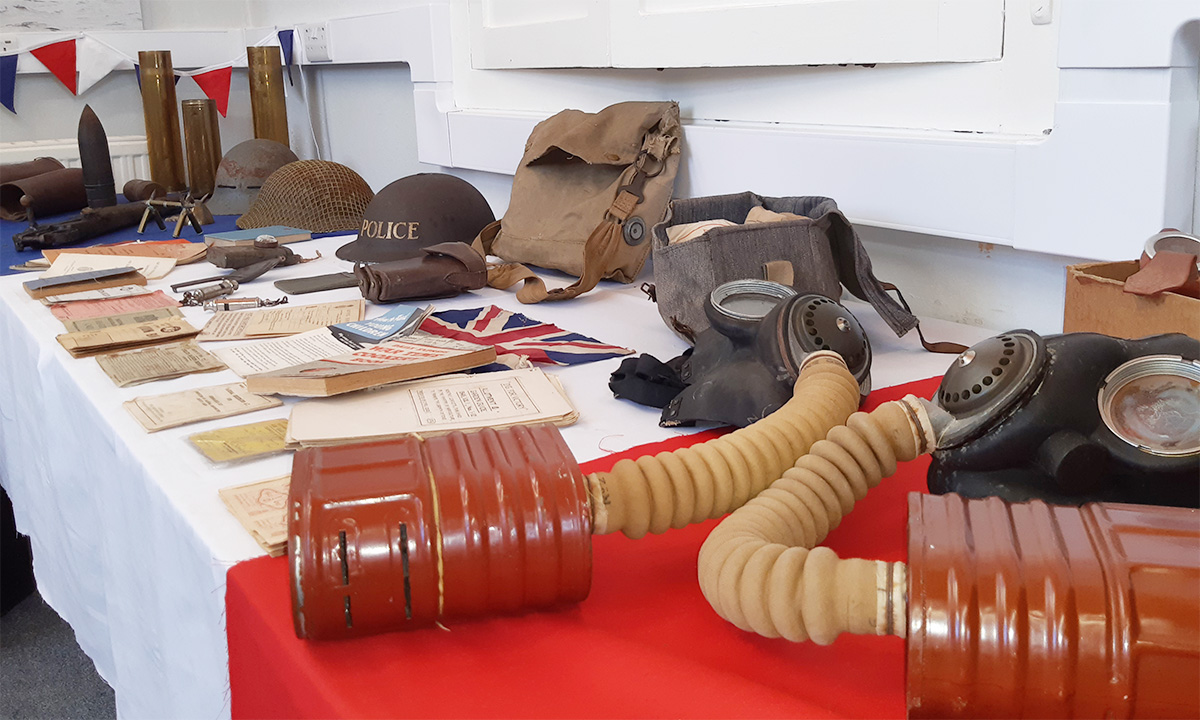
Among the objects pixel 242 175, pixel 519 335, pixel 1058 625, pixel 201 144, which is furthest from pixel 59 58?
pixel 1058 625

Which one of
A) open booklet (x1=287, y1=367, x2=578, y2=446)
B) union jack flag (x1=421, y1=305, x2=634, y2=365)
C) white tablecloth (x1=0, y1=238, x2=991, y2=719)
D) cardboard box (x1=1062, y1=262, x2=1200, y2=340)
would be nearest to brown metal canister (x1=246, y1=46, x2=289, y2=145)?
white tablecloth (x1=0, y1=238, x2=991, y2=719)

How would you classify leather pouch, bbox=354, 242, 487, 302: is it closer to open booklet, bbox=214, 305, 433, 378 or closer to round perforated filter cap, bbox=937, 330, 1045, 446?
open booklet, bbox=214, 305, 433, 378

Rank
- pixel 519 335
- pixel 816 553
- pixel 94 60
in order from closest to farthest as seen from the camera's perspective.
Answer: pixel 816 553
pixel 519 335
pixel 94 60

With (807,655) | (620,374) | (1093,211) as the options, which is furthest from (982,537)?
(1093,211)

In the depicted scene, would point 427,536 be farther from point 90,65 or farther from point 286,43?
point 90,65

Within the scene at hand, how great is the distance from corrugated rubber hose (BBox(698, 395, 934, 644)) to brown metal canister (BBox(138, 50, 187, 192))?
9.23 ft

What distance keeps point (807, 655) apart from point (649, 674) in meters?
0.10

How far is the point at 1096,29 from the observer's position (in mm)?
1183

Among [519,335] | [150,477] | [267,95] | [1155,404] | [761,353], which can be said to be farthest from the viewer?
[267,95]

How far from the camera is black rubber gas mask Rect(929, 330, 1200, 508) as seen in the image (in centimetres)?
67

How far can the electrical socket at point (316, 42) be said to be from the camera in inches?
125

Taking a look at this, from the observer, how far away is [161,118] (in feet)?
10.00

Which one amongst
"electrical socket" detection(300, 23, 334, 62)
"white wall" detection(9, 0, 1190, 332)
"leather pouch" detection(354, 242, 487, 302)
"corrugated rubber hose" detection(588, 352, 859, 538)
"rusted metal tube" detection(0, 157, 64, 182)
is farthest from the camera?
"electrical socket" detection(300, 23, 334, 62)

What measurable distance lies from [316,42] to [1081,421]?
301cm
